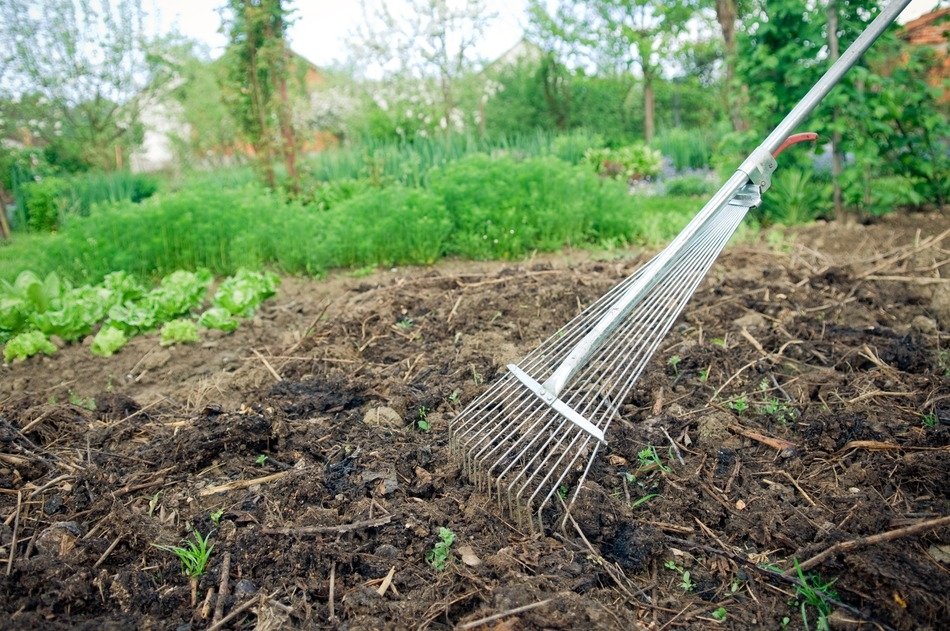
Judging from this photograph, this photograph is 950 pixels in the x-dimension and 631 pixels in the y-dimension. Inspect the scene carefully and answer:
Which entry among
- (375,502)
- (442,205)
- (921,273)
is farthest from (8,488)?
(921,273)

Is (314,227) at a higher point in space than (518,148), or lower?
lower

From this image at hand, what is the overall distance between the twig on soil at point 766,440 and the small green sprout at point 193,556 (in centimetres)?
188

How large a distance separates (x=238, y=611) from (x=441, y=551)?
0.56 meters

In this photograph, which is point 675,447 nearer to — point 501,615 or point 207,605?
point 501,615

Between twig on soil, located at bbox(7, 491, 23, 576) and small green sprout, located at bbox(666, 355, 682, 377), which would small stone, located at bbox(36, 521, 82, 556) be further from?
small green sprout, located at bbox(666, 355, 682, 377)

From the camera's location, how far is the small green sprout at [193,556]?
73.8 inches

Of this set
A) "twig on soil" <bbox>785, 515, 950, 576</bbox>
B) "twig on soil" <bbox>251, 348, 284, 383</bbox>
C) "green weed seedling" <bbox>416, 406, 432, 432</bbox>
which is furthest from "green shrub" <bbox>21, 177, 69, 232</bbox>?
"twig on soil" <bbox>785, 515, 950, 576</bbox>

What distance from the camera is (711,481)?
2242mm

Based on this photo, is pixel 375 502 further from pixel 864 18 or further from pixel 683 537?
pixel 864 18

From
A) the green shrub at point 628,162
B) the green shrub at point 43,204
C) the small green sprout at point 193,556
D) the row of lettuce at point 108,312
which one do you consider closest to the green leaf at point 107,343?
the row of lettuce at point 108,312

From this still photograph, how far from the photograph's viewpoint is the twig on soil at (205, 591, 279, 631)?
1686mm

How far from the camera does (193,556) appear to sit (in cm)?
189

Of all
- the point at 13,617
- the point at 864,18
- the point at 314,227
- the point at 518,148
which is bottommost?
the point at 13,617

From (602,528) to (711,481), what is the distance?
490mm
